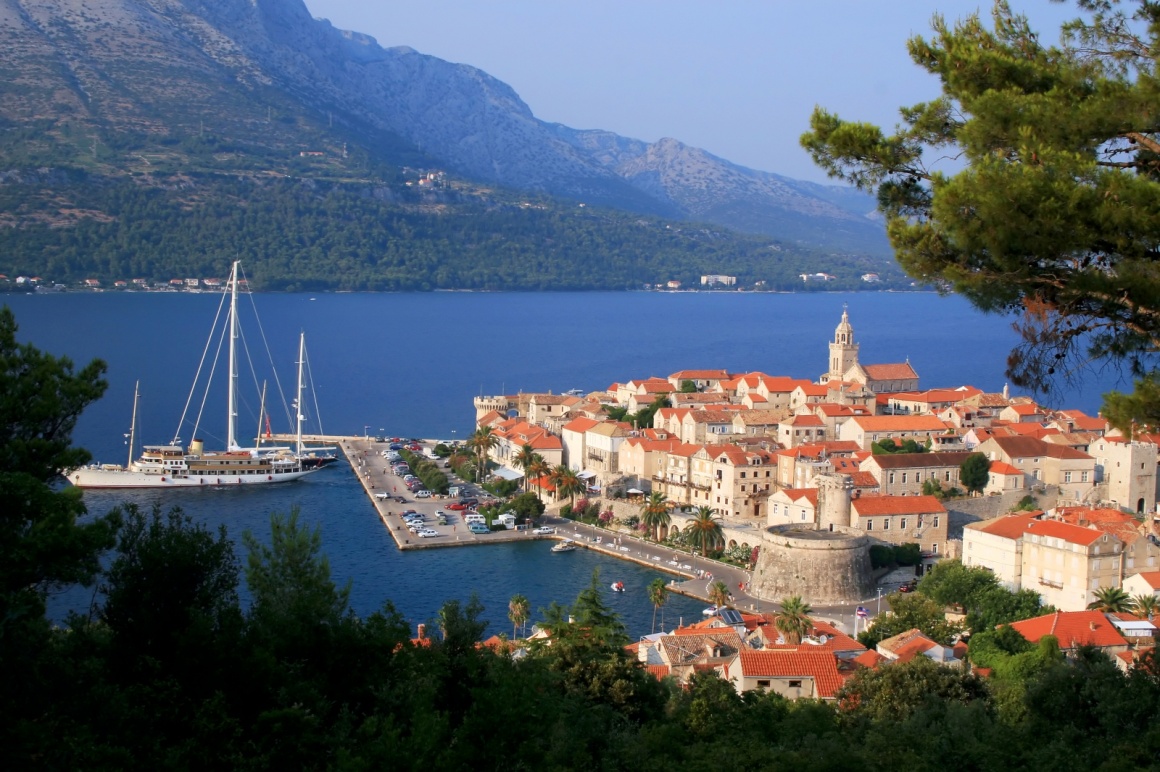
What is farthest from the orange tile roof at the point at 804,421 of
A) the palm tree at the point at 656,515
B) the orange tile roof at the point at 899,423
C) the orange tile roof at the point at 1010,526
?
the orange tile roof at the point at 1010,526

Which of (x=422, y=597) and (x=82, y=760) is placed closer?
(x=82, y=760)

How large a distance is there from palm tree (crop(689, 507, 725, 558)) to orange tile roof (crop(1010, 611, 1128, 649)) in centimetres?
1171

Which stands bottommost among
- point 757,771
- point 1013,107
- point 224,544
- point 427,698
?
point 757,771

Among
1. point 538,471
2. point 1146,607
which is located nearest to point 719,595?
point 1146,607

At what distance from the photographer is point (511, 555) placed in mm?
35125

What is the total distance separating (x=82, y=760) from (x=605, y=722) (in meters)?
6.05

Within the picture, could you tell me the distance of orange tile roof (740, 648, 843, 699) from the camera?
19156mm

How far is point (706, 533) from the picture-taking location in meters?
34.6

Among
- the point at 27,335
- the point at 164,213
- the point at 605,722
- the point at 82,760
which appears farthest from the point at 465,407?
the point at 164,213

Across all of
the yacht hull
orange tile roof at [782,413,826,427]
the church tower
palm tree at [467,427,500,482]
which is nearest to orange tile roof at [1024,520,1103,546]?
orange tile roof at [782,413,826,427]

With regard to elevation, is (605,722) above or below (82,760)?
below

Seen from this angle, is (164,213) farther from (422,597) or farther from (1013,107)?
(1013,107)

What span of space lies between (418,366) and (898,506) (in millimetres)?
57041

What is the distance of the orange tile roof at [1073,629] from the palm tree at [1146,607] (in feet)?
5.69
